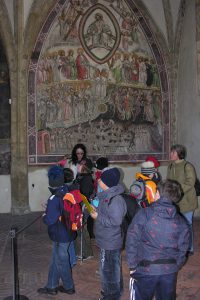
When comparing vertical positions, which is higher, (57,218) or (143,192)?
(143,192)

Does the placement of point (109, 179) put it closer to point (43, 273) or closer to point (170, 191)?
point (170, 191)

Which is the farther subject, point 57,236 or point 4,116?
point 4,116

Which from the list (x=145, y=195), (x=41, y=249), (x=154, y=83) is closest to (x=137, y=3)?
(x=154, y=83)

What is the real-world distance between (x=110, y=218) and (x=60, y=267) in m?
1.11

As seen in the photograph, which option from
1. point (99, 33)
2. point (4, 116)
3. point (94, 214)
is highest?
point (99, 33)

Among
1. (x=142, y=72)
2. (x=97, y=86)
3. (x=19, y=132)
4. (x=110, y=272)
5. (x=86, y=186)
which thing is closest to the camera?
(x=110, y=272)

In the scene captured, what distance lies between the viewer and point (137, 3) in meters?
11.2

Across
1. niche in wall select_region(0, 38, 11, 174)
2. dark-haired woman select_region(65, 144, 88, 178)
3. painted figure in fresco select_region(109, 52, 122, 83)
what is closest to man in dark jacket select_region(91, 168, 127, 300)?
dark-haired woman select_region(65, 144, 88, 178)

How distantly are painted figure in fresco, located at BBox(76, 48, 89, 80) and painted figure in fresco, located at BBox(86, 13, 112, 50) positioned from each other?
340mm

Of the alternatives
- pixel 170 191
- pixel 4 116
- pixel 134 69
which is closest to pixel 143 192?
pixel 170 191

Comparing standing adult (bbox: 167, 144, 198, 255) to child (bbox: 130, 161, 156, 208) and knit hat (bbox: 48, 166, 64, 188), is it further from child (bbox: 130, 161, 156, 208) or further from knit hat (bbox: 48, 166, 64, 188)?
knit hat (bbox: 48, 166, 64, 188)

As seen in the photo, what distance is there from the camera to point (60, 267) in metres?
4.69

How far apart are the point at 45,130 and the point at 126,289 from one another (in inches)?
239

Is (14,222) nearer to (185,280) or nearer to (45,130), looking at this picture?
(45,130)
